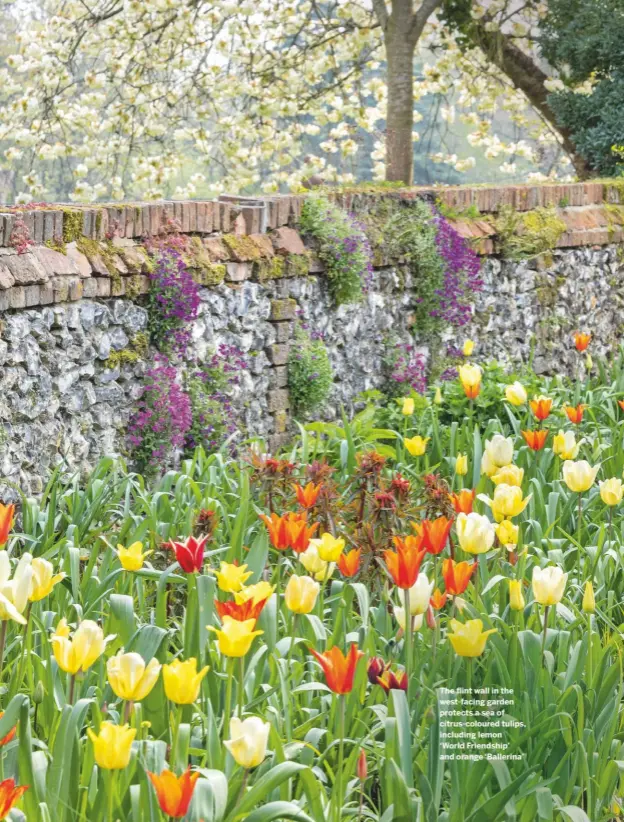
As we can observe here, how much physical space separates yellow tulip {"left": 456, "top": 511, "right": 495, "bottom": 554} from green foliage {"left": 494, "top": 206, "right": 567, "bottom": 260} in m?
5.13

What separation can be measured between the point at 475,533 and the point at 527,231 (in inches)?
216

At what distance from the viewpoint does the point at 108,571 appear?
10.6ft

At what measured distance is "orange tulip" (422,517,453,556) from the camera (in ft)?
7.91

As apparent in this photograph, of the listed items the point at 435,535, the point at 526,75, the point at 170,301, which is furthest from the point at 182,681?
the point at 526,75

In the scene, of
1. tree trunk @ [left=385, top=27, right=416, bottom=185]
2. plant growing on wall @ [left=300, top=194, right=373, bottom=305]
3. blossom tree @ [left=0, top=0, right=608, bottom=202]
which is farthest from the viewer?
blossom tree @ [left=0, top=0, right=608, bottom=202]

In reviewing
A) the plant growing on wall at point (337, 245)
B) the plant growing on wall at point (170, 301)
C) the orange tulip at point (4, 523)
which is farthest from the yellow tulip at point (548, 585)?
the plant growing on wall at point (337, 245)

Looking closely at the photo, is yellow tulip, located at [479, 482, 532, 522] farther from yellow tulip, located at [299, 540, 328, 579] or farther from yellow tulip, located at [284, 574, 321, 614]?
yellow tulip, located at [284, 574, 321, 614]

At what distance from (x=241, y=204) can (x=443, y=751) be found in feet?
12.7

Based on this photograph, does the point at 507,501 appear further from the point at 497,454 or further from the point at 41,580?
the point at 41,580

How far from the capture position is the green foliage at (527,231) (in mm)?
7449

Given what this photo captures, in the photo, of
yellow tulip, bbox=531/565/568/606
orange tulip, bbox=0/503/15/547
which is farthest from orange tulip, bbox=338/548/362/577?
orange tulip, bbox=0/503/15/547

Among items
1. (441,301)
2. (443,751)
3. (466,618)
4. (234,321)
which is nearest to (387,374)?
(441,301)

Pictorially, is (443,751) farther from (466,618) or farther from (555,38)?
(555,38)

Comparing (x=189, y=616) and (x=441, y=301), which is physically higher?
(x=441, y=301)
